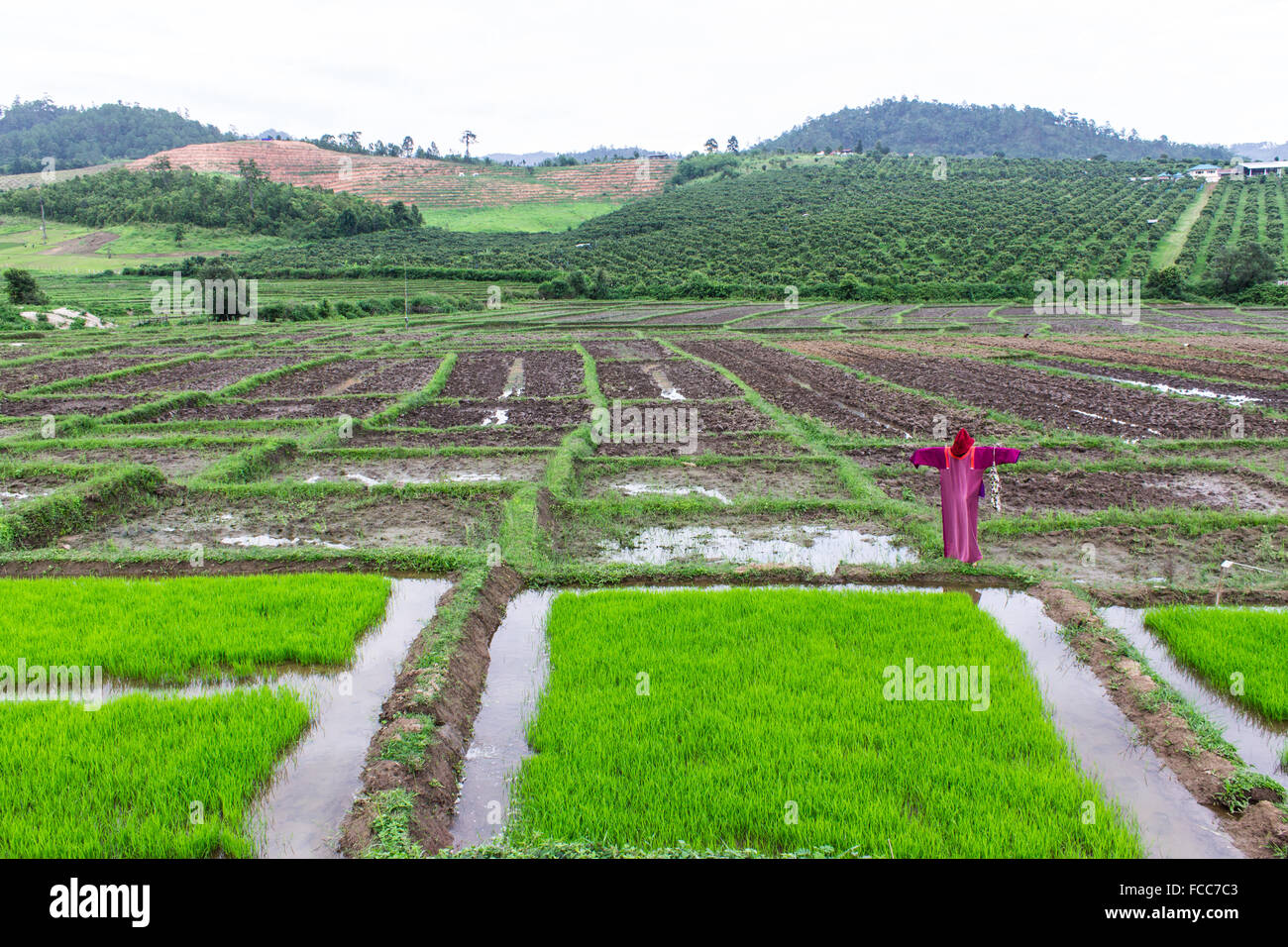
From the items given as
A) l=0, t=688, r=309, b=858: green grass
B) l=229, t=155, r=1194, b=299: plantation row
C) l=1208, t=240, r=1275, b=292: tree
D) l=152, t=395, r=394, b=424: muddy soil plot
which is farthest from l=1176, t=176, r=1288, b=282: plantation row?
l=0, t=688, r=309, b=858: green grass

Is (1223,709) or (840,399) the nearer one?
(1223,709)

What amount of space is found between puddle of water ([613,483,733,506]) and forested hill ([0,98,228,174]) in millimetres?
155830

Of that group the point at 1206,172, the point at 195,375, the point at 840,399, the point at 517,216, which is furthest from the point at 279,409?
the point at 1206,172

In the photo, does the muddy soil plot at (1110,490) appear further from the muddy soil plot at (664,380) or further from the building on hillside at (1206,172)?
the building on hillside at (1206,172)

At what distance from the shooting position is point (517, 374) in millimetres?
22922

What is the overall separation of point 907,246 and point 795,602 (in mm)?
66054

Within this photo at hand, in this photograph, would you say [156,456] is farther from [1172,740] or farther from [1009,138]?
[1009,138]

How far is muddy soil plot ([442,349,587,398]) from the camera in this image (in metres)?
19.8

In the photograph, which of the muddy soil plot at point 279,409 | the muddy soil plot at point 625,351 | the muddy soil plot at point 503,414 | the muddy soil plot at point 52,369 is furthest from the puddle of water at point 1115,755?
the muddy soil plot at point 52,369

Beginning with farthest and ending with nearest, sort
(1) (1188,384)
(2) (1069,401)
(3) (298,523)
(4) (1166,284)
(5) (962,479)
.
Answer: (4) (1166,284) → (1) (1188,384) → (2) (1069,401) → (3) (298,523) → (5) (962,479)

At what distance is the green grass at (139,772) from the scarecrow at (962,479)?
585cm

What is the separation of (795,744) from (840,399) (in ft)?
47.1

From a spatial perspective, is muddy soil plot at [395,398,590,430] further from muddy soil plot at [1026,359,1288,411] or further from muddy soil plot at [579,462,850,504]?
muddy soil plot at [1026,359,1288,411]

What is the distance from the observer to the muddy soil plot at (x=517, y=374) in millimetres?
19750
